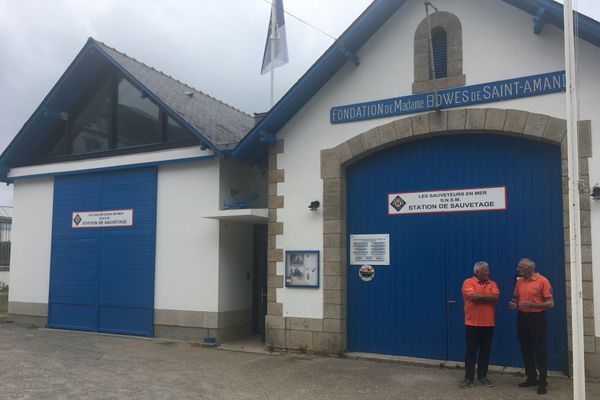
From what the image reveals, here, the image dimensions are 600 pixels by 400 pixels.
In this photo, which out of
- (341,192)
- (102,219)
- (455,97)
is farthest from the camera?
(102,219)

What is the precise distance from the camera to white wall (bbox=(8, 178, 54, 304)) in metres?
13.5

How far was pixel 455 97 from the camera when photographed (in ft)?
29.7

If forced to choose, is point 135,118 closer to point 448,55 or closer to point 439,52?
point 439,52

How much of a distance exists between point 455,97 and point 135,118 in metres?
6.90

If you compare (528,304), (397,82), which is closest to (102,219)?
(397,82)

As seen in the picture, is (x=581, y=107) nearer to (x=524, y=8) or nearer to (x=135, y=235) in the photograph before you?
(x=524, y=8)

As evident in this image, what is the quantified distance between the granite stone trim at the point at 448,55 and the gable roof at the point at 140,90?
3.66 meters

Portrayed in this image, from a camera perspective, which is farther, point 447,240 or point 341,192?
point 341,192

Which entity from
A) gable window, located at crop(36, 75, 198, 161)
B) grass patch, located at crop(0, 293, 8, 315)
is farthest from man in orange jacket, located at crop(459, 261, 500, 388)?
grass patch, located at crop(0, 293, 8, 315)

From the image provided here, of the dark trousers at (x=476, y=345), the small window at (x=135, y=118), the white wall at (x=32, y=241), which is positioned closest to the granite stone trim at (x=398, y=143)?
the dark trousers at (x=476, y=345)

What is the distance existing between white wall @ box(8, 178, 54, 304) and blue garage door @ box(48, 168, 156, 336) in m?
0.33

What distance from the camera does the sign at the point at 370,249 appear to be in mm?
9711

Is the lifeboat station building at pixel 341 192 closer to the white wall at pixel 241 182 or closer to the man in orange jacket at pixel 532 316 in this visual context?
the white wall at pixel 241 182

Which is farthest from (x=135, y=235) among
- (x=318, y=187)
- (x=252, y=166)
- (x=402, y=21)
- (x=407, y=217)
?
(x=402, y=21)
